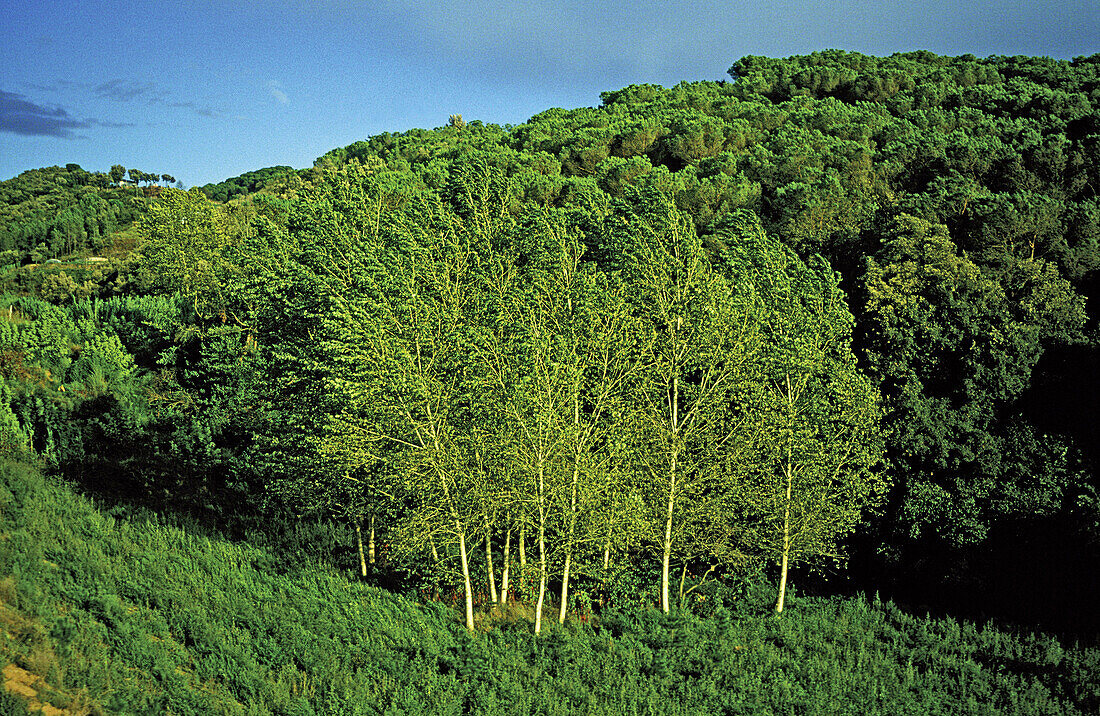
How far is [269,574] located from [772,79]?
2982 inches

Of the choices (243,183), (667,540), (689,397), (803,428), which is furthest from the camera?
(243,183)

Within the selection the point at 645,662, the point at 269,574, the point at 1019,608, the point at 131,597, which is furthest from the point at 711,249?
the point at 131,597

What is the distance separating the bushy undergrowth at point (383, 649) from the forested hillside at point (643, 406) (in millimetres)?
2118

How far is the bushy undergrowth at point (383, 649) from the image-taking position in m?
17.2

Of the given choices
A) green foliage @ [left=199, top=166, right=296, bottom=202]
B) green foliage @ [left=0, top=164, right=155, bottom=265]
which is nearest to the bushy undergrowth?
green foliage @ [left=0, top=164, right=155, bottom=265]

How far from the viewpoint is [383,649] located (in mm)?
20062

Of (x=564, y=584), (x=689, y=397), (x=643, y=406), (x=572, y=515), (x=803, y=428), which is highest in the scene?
(x=689, y=397)

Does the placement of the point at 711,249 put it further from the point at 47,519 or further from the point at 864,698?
the point at 47,519

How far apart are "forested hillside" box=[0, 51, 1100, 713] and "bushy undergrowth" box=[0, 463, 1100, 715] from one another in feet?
6.95

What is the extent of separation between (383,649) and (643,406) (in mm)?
11557

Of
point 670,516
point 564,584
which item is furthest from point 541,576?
point 670,516

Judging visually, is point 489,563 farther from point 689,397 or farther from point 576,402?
point 689,397

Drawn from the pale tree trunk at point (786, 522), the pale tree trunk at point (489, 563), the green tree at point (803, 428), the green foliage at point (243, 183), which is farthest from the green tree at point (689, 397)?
the green foliage at point (243, 183)

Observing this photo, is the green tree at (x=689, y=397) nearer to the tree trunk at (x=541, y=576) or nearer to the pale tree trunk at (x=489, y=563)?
the tree trunk at (x=541, y=576)
